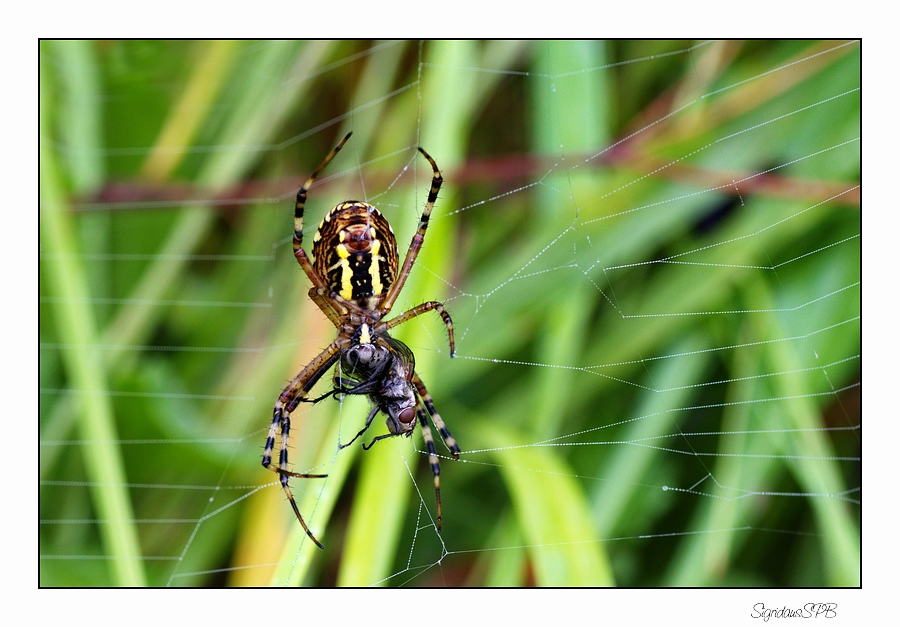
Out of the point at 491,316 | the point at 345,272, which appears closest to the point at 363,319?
the point at 345,272

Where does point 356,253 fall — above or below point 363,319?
above

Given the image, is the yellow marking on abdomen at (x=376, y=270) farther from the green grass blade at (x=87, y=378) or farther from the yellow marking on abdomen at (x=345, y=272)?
the green grass blade at (x=87, y=378)

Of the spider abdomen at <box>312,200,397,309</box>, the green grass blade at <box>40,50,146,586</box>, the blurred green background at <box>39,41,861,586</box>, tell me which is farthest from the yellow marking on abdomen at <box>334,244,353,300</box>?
the green grass blade at <box>40,50,146,586</box>

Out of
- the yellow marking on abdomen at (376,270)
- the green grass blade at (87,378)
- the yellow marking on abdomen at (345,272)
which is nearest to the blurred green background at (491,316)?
the green grass blade at (87,378)

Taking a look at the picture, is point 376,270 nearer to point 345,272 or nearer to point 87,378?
point 345,272

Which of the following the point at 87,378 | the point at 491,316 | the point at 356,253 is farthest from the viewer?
the point at 491,316

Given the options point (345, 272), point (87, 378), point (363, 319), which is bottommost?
point (87, 378)
